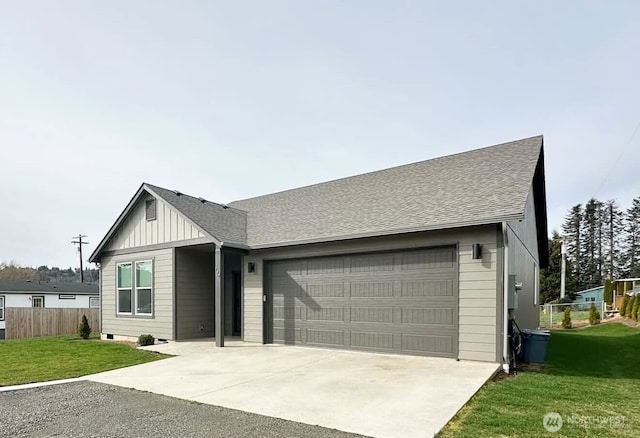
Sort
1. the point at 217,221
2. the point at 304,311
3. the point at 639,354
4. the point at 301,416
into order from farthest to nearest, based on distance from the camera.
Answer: the point at 217,221, the point at 304,311, the point at 639,354, the point at 301,416

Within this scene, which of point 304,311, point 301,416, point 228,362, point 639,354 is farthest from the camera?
point 304,311

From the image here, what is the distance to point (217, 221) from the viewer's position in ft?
39.8

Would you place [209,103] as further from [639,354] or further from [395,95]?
[639,354]

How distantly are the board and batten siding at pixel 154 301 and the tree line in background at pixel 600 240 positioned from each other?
42092 mm

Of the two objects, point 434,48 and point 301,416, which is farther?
point 434,48

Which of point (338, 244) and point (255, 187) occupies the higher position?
point (255, 187)

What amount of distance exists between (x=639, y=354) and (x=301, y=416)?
927 centimetres

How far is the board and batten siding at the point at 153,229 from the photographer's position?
11.7 m

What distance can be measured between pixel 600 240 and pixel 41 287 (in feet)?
182

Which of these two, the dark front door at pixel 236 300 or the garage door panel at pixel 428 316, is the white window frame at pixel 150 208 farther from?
the garage door panel at pixel 428 316

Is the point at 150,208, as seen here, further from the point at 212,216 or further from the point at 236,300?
the point at 236,300

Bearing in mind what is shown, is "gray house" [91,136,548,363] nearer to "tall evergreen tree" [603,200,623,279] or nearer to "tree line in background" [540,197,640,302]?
"tree line in background" [540,197,640,302]

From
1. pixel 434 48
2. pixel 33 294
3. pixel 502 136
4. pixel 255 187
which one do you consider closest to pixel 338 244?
pixel 434 48

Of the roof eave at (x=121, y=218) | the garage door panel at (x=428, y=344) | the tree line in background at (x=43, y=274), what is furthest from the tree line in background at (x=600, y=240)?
the tree line in background at (x=43, y=274)
